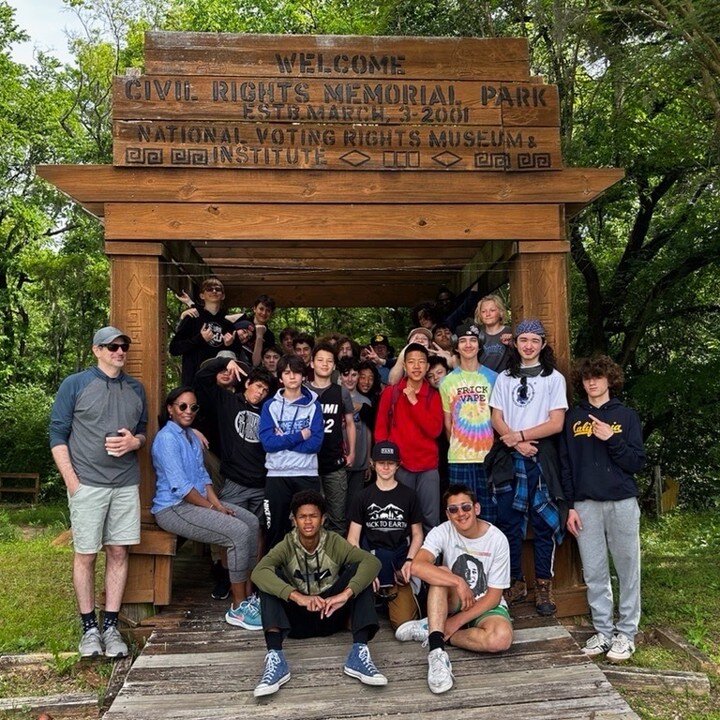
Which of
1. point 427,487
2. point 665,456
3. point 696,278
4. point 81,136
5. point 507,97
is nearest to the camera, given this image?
point 427,487

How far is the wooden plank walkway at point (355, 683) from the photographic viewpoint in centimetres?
374

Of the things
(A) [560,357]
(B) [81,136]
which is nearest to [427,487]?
(A) [560,357]

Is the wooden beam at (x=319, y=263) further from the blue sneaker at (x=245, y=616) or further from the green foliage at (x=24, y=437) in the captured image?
the green foliage at (x=24, y=437)

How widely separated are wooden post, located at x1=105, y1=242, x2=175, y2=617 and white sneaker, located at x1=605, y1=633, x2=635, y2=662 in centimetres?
314

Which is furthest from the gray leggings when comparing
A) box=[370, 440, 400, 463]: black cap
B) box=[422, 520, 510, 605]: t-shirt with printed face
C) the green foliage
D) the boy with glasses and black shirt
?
the green foliage

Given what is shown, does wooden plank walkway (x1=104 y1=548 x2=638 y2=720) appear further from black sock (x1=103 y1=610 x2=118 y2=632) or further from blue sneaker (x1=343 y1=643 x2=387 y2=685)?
black sock (x1=103 y1=610 x2=118 y2=632)

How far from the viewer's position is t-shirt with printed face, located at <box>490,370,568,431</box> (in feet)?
16.7

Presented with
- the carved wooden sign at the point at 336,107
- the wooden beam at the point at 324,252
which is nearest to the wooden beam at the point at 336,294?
the wooden beam at the point at 324,252

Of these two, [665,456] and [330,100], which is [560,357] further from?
[665,456]

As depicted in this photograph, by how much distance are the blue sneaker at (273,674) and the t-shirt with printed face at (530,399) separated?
2.26m

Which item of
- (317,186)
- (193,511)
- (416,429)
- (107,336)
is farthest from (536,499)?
(107,336)

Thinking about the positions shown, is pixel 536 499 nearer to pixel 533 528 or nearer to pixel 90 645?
pixel 533 528

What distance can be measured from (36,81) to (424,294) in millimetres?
16234

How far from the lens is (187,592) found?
5801 millimetres
